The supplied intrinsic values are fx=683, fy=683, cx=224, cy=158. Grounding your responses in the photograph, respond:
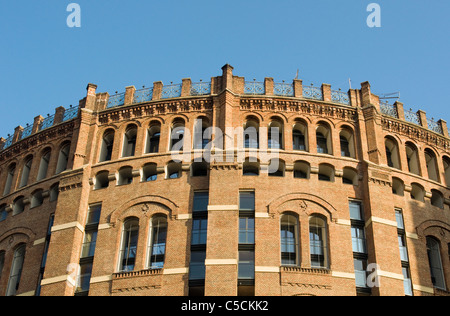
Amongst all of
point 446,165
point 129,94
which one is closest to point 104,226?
point 129,94

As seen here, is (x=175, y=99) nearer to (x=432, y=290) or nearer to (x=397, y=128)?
(x=397, y=128)

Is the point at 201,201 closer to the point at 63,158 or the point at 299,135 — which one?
the point at 299,135

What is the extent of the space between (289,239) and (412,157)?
12.3 m

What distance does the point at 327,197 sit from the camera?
40500 millimetres

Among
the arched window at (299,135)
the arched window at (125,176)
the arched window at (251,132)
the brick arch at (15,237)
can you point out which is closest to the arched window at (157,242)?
the arched window at (125,176)

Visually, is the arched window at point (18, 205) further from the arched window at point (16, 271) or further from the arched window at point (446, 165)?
the arched window at point (446, 165)

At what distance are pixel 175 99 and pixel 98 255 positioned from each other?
37.8 feet

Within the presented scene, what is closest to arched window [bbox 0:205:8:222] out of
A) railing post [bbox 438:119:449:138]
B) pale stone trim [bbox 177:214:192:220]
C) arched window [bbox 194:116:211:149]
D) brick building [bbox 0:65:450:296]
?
brick building [bbox 0:65:450:296]

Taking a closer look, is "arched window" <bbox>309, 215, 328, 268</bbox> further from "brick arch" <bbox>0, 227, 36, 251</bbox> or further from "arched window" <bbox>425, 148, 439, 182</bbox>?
"brick arch" <bbox>0, 227, 36, 251</bbox>

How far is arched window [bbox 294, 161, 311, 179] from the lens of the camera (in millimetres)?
41812

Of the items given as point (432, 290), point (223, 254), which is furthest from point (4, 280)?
point (432, 290)

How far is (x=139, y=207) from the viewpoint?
40.6 metres

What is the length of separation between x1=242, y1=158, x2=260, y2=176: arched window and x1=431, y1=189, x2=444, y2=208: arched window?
39.2 ft
